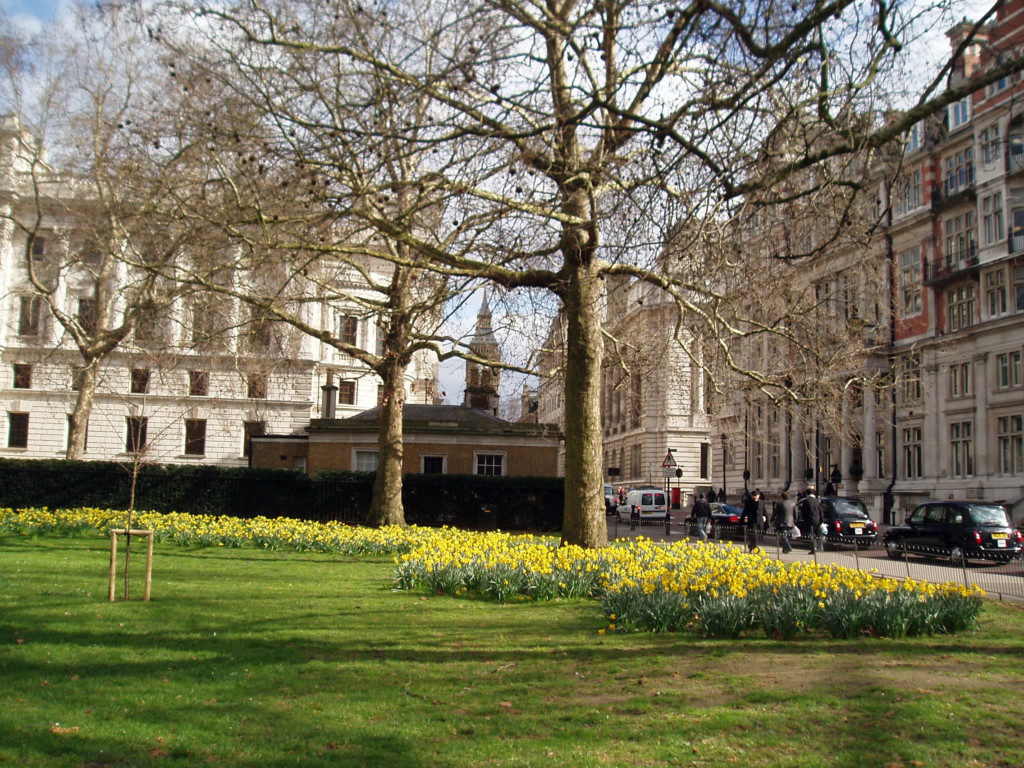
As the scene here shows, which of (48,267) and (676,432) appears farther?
(676,432)

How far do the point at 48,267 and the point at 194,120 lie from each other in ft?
68.9

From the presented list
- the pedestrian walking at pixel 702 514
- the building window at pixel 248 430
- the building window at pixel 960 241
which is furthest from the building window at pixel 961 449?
the building window at pixel 248 430

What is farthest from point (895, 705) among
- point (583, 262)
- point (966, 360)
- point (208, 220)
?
point (966, 360)

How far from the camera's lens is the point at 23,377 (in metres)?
54.3

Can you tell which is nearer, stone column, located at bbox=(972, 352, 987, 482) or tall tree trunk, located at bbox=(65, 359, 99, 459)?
tall tree trunk, located at bbox=(65, 359, 99, 459)

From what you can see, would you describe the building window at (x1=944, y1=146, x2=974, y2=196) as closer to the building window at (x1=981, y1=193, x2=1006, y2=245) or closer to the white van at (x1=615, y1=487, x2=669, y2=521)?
the building window at (x1=981, y1=193, x2=1006, y2=245)

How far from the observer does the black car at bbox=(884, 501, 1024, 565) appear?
69.7ft

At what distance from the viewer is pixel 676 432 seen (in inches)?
2712

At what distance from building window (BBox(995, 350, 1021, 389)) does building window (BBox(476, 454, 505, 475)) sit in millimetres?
23104

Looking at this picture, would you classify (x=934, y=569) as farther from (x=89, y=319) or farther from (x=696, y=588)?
(x=89, y=319)

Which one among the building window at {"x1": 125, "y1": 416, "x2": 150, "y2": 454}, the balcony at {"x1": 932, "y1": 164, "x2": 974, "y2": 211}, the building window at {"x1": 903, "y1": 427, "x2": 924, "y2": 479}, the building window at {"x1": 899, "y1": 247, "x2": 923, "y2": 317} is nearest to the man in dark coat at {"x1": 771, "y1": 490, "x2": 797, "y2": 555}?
the building window at {"x1": 125, "y1": 416, "x2": 150, "y2": 454}

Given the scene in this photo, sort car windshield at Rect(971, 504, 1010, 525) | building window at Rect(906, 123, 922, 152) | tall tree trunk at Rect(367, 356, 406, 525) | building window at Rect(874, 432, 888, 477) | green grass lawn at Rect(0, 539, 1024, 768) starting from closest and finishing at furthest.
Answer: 1. green grass lawn at Rect(0, 539, 1024, 768)
2. building window at Rect(906, 123, 922, 152)
3. car windshield at Rect(971, 504, 1010, 525)
4. tall tree trunk at Rect(367, 356, 406, 525)
5. building window at Rect(874, 432, 888, 477)

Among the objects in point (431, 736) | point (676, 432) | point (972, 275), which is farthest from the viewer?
point (676, 432)

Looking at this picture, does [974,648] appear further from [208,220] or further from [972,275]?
[972,275]
